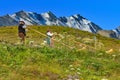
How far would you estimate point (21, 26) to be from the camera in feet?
139

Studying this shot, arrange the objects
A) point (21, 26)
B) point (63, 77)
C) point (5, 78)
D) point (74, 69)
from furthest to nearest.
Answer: point (21, 26) → point (74, 69) → point (63, 77) → point (5, 78)

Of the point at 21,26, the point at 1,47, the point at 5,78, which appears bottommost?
the point at 5,78

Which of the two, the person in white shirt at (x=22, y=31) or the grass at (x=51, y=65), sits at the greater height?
the person in white shirt at (x=22, y=31)

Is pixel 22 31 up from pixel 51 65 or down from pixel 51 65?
up

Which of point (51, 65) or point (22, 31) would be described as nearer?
point (51, 65)

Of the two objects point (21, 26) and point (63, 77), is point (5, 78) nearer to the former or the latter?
point (63, 77)

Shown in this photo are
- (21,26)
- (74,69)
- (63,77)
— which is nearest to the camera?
(63,77)

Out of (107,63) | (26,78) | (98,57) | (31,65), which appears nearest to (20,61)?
(31,65)

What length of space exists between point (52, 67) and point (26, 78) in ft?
10.6

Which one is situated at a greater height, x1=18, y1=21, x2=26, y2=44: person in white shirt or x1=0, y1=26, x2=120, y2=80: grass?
x1=18, y1=21, x2=26, y2=44: person in white shirt

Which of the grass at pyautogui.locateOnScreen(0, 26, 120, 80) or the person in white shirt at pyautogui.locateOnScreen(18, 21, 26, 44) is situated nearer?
the grass at pyautogui.locateOnScreen(0, 26, 120, 80)

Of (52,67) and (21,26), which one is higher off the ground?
(21,26)

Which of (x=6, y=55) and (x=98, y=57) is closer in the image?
(x=6, y=55)

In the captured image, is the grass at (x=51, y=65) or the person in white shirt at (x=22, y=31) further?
the person in white shirt at (x=22, y=31)
